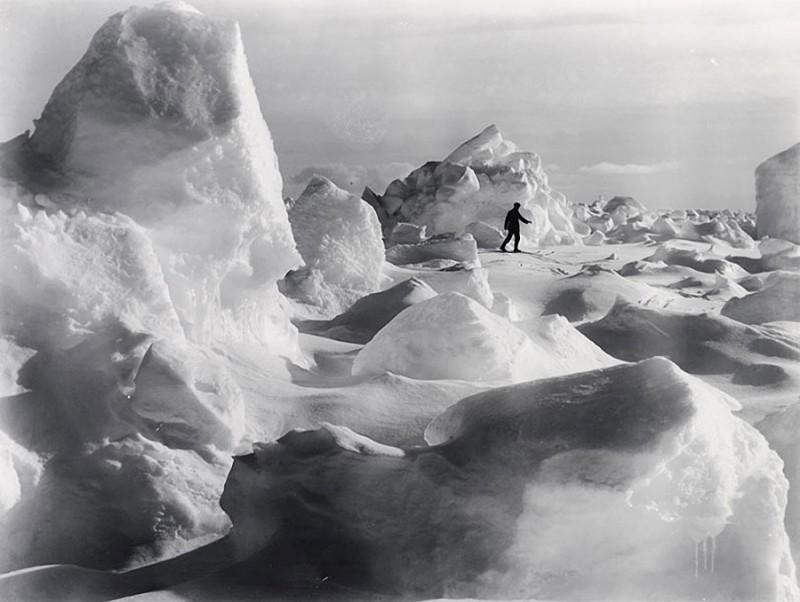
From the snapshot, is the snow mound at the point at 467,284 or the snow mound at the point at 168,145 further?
the snow mound at the point at 467,284

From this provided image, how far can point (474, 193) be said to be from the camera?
56.0 feet

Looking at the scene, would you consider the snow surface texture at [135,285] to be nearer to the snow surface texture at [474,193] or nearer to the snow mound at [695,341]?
the snow mound at [695,341]

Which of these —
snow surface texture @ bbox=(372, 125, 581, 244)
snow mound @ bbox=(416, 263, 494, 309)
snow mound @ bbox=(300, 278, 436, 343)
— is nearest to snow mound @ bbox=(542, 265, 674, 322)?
snow mound @ bbox=(416, 263, 494, 309)

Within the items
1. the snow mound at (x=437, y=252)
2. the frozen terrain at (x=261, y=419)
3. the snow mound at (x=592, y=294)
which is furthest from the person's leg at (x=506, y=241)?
the frozen terrain at (x=261, y=419)

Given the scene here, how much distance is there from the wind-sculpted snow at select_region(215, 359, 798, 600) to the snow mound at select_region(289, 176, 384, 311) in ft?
17.1

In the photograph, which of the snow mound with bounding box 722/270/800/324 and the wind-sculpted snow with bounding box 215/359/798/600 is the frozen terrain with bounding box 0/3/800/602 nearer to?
the wind-sculpted snow with bounding box 215/359/798/600

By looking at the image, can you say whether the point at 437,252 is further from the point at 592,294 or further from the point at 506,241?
the point at 592,294

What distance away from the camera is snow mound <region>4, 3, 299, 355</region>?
492 centimetres

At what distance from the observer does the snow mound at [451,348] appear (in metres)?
5.45

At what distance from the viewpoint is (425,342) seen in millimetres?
5508

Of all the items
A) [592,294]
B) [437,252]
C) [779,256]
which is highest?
[592,294]

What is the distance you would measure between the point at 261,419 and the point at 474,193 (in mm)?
12769

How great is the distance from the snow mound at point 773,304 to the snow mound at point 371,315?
292 cm

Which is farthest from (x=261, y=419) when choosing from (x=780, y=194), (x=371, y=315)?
(x=780, y=194)
